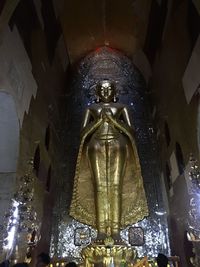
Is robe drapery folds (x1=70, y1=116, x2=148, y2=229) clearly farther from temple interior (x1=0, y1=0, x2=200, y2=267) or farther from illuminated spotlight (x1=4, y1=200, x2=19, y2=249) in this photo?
illuminated spotlight (x1=4, y1=200, x2=19, y2=249)

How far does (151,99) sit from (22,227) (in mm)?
4033

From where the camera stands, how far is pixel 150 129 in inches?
259

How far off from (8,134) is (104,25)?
3.63m

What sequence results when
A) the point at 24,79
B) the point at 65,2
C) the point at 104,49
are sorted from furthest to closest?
the point at 104,49 → the point at 65,2 → the point at 24,79

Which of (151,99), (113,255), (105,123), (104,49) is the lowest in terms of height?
(113,255)

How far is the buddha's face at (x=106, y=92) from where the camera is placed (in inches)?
239

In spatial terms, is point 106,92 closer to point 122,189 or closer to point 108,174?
point 108,174

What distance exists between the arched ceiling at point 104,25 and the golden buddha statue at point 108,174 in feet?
6.48

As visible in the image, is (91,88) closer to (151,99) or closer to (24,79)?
(151,99)

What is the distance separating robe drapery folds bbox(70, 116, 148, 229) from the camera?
17.4ft

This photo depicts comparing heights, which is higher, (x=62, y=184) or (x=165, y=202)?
(x=62, y=184)

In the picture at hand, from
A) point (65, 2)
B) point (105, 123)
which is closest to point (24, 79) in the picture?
point (105, 123)

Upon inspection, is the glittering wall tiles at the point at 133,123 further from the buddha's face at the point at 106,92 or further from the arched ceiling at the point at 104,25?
the buddha's face at the point at 106,92

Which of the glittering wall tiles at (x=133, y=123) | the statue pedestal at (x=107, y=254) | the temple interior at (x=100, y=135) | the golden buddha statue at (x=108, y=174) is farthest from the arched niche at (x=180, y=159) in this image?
the statue pedestal at (x=107, y=254)
